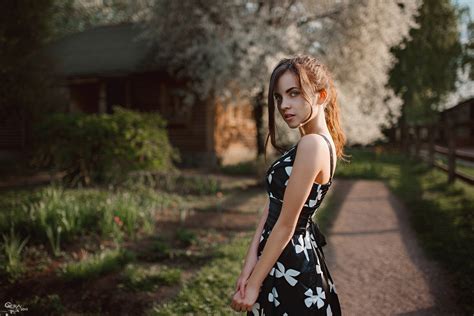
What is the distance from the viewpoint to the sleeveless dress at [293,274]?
1.59m

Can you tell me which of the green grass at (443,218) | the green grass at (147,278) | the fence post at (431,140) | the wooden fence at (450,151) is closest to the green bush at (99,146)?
the green grass at (147,278)

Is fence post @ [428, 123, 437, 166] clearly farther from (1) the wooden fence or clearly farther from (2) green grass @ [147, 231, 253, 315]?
(2) green grass @ [147, 231, 253, 315]

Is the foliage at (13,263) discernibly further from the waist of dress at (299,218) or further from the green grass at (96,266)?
the waist of dress at (299,218)

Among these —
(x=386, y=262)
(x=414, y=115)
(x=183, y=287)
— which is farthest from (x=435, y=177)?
(x=414, y=115)

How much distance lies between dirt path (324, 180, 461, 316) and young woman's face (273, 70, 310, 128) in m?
2.45

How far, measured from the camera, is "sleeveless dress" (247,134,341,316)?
1.59 meters

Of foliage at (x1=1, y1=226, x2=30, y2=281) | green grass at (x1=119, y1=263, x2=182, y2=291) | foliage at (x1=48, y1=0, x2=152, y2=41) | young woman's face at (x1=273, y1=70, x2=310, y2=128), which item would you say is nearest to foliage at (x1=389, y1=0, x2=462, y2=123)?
foliage at (x1=48, y1=0, x2=152, y2=41)

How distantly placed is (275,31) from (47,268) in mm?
8757

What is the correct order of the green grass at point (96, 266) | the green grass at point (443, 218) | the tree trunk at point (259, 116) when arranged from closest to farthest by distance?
the green grass at point (96, 266)
the green grass at point (443, 218)
the tree trunk at point (259, 116)

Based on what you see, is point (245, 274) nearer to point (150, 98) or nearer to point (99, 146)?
point (99, 146)

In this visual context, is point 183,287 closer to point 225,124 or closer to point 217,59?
point 217,59

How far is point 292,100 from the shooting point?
5.16ft

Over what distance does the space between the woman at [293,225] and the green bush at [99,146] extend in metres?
6.21

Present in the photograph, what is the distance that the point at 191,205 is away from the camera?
756cm
